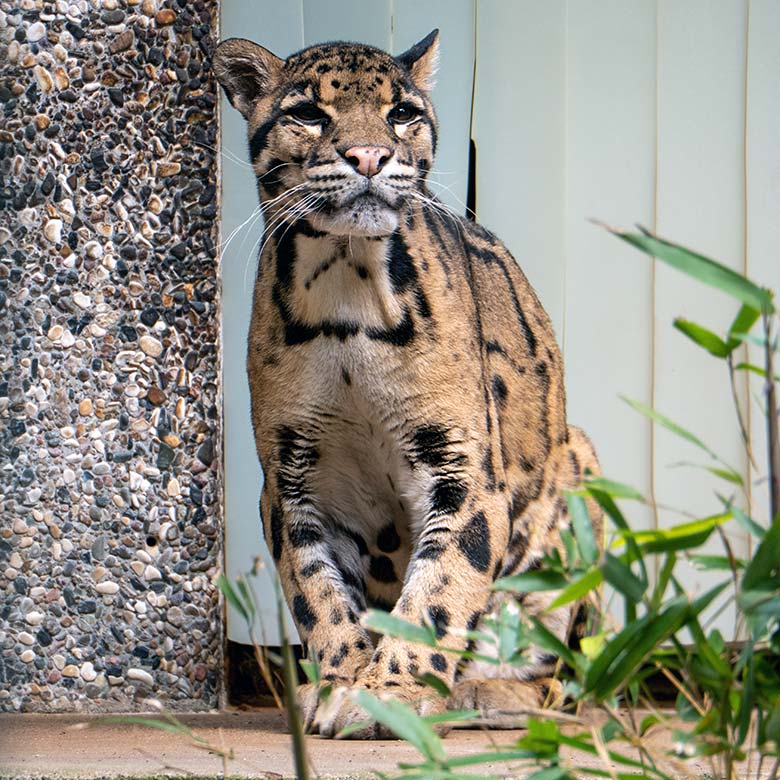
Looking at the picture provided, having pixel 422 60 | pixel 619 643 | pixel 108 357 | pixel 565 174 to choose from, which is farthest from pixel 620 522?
pixel 565 174

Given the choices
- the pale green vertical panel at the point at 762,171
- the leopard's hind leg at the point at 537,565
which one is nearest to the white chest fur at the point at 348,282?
the leopard's hind leg at the point at 537,565

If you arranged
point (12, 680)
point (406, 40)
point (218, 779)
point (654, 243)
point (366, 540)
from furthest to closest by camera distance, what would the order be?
point (406, 40)
point (12, 680)
point (366, 540)
point (218, 779)
point (654, 243)

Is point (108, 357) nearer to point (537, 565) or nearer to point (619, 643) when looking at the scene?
point (537, 565)

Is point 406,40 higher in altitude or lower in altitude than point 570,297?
higher

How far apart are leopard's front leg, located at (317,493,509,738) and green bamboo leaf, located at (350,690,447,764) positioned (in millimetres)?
1739

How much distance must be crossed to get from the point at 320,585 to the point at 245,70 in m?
1.44

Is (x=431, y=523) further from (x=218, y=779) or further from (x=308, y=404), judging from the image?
(x=218, y=779)

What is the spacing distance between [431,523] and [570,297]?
1280mm

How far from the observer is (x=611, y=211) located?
181 inches

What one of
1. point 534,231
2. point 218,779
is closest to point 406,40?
point 534,231

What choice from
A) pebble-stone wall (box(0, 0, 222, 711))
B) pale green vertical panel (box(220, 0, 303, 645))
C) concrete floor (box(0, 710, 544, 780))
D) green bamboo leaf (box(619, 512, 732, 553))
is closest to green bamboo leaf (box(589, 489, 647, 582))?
green bamboo leaf (box(619, 512, 732, 553))

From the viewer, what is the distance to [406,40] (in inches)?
178

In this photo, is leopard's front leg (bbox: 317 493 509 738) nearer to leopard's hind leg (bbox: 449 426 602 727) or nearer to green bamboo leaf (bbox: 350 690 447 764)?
leopard's hind leg (bbox: 449 426 602 727)

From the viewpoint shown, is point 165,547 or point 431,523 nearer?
point 431,523
